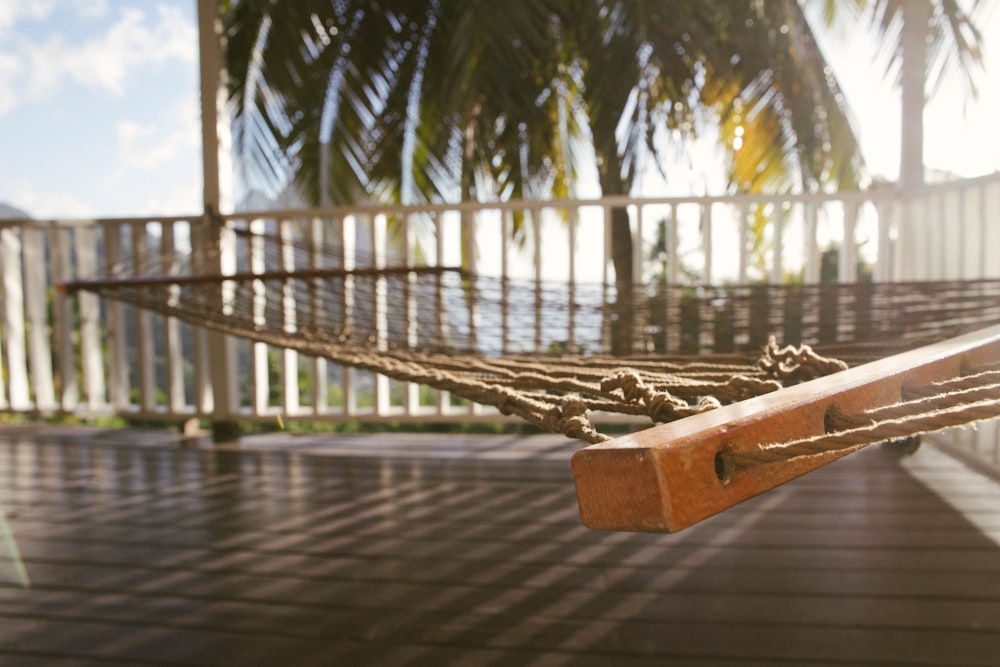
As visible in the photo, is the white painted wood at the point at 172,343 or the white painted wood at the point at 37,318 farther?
the white painted wood at the point at 37,318

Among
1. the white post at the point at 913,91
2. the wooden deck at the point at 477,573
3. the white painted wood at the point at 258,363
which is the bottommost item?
the wooden deck at the point at 477,573

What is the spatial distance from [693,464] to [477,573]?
3.14 feet

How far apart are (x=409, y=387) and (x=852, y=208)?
1.53 meters

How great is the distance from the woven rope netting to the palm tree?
8.32 feet

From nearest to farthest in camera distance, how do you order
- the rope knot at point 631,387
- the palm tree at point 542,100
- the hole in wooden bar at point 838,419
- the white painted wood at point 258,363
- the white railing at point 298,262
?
the hole in wooden bar at point 838,419, the rope knot at point 631,387, the white railing at point 298,262, the white painted wood at point 258,363, the palm tree at point 542,100

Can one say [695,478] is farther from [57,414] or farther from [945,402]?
[57,414]

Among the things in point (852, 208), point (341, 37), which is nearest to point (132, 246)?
point (852, 208)

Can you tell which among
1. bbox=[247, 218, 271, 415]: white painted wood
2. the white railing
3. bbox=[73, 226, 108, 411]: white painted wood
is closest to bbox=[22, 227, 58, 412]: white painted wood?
the white railing

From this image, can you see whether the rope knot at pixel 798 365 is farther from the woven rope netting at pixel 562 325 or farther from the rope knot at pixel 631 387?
the rope knot at pixel 631 387

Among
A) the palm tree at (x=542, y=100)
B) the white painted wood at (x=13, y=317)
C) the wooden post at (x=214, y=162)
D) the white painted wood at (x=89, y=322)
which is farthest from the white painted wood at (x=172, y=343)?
the palm tree at (x=542, y=100)

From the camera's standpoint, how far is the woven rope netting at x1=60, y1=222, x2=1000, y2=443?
3.52ft

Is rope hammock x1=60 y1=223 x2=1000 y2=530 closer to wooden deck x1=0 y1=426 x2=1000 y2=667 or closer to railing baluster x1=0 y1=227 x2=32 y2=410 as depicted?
wooden deck x1=0 y1=426 x2=1000 y2=667

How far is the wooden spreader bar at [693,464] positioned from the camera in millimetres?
466

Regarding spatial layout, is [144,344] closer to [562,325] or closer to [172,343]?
[172,343]
